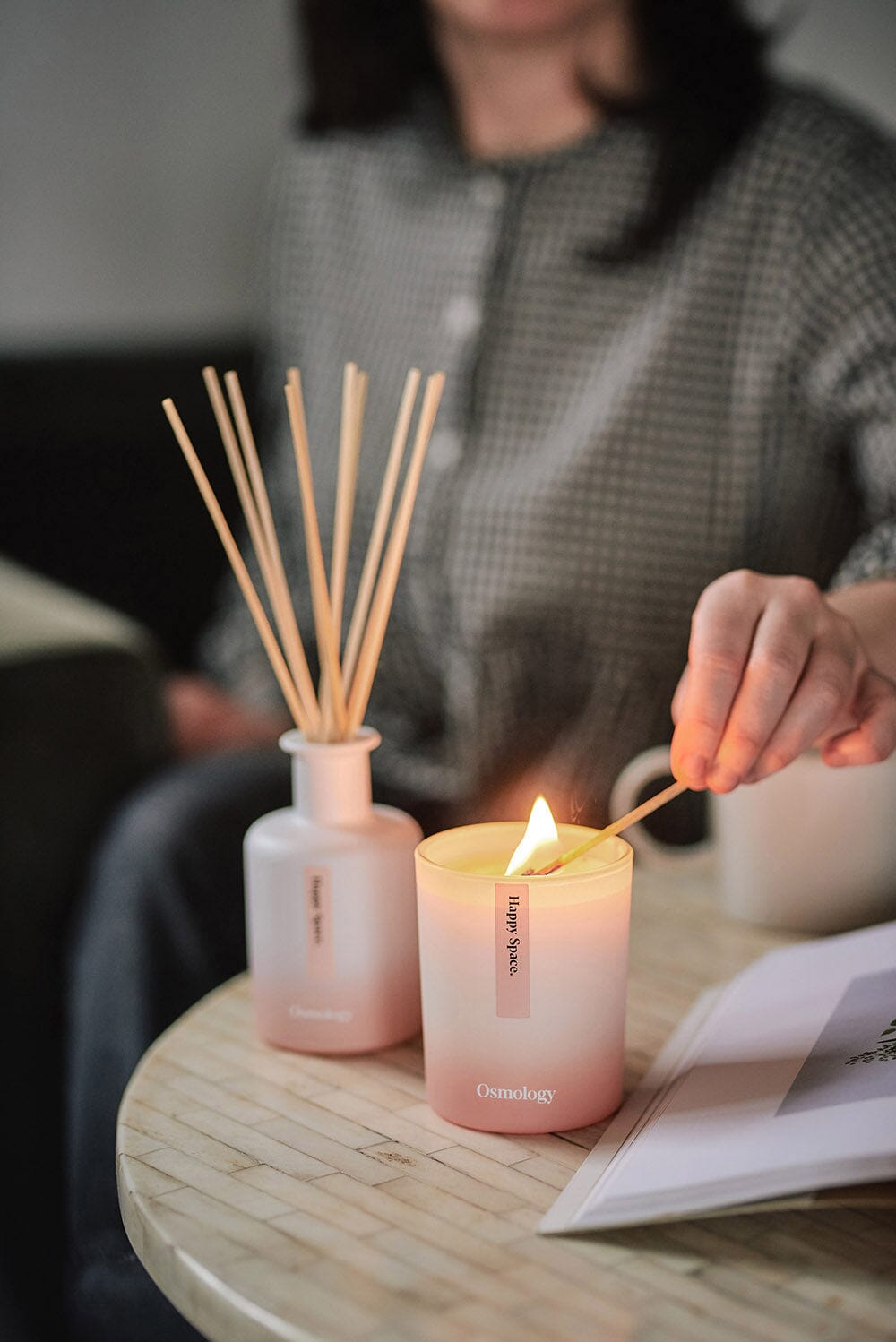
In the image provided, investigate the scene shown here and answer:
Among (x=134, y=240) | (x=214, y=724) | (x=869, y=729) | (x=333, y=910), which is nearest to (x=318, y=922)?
(x=333, y=910)

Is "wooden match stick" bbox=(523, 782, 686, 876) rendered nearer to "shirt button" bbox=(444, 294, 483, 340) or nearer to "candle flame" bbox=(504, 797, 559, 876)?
"candle flame" bbox=(504, 797, 559, 876)

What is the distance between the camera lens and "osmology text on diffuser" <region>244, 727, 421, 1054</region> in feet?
1.53

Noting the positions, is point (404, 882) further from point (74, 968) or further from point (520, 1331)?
point (74, 968)

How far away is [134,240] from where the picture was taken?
1.53m

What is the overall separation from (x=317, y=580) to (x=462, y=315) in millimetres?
511

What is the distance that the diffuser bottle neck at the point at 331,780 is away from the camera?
1.55ft

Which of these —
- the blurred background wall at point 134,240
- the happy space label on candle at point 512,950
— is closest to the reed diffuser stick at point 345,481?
the happy space label on candle at point 512,950

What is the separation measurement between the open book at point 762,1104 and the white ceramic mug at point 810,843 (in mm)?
60

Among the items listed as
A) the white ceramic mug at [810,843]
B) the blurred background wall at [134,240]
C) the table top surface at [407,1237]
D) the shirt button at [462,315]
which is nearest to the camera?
the table top surface at [407,1237]

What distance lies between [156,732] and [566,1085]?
593 mm

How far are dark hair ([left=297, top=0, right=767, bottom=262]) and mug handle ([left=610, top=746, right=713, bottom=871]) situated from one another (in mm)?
409

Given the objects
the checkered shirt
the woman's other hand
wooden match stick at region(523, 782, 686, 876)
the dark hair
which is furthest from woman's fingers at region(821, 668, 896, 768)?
the woman's other hand

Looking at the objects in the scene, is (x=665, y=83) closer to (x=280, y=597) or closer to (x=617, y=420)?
(x=617, y=420)

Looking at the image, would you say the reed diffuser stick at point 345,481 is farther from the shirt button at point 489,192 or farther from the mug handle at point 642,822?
the shirt button at point 489,192
